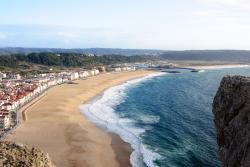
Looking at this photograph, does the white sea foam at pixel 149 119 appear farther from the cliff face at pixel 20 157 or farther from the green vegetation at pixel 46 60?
the green vegetation at pixel 46 60

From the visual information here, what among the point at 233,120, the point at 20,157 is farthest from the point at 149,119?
the point at 20,157

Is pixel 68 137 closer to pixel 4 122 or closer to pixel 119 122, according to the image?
pixel 4 122

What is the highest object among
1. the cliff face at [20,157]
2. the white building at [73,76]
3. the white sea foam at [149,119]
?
the cliff face at [20,157]

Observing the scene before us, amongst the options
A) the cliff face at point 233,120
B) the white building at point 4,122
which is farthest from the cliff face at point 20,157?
the white building at point 4,122

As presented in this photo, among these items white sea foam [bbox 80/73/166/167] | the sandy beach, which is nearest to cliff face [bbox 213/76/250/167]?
white sea foam [bbox 80/73/166/167]

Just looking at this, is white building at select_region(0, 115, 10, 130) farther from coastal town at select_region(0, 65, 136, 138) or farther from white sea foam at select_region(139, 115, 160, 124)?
white sea foam at select_region(139, 115, 160, 124)
